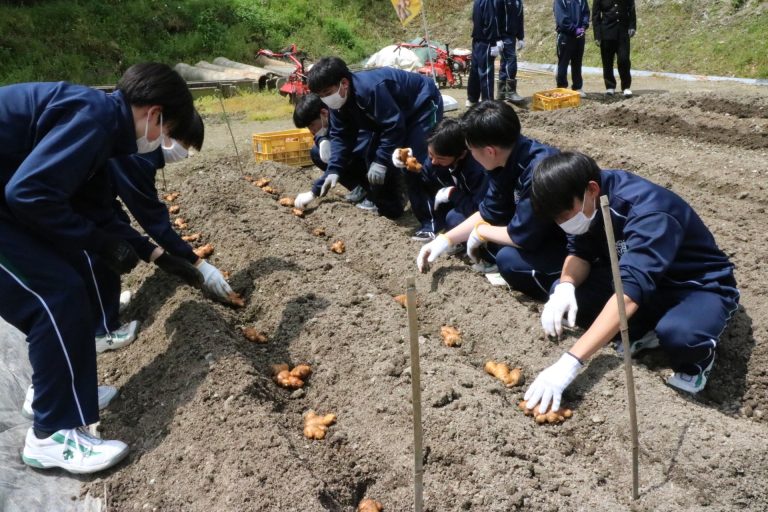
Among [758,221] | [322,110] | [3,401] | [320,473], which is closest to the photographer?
[320,473]

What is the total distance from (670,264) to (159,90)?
2.45m

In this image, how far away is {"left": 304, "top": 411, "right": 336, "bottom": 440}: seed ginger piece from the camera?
2773 mm

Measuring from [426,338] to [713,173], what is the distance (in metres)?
3.79

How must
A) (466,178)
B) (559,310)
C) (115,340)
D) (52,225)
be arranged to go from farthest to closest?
(466,178)
(115,340)
(559,310)
(52,225)

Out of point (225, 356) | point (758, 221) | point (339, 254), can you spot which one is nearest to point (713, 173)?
point (758, 221)

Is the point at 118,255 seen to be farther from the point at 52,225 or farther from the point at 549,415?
the point at 549,415

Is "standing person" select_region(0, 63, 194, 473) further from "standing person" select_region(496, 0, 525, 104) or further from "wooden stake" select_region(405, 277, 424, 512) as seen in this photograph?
"standing person" select_region(496, 0, 525, 104)

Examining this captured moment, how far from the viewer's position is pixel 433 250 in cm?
399

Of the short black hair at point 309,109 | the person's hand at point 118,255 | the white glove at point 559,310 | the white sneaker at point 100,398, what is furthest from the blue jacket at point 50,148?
the short black hair at point 309,109

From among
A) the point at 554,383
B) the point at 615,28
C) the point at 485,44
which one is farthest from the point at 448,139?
the point at 615,28

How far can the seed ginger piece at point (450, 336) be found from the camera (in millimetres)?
3473

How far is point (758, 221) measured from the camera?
183 inches

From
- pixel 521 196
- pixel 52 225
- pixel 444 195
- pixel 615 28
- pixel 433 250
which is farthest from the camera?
pixel 615 28

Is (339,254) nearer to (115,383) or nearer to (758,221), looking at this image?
(115,383)
